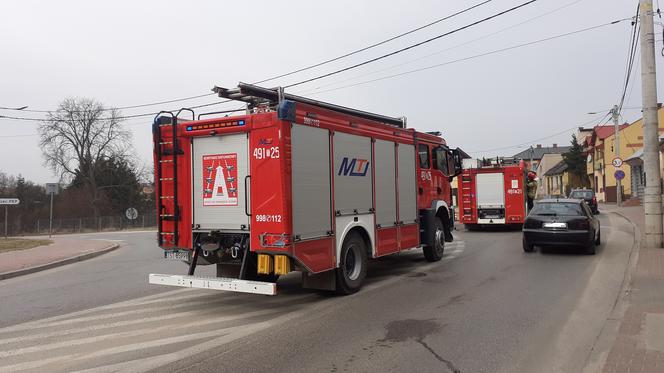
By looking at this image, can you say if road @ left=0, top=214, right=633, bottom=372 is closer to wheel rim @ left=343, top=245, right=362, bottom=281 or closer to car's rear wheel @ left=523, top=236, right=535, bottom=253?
wheel rim @ left=343, top=245, right=362, bottom=281

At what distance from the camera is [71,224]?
5059 centimetres

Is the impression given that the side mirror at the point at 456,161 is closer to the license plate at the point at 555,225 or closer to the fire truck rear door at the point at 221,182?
the license plate at the point at 555,225

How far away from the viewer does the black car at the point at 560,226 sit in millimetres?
12289

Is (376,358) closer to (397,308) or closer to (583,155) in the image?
(397,308)

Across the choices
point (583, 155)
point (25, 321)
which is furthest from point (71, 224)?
point (583, 155)

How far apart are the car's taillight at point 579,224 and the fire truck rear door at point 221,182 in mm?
8521

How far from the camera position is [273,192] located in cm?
699

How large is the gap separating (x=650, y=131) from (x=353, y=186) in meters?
8.75

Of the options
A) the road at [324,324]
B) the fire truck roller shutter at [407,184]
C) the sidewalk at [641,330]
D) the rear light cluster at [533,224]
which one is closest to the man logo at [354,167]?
the fire truck roller shutter at [407,184]

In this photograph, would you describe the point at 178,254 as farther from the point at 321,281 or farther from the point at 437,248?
the point at 437,248

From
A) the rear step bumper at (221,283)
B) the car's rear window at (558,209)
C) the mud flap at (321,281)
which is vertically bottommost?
the mud flap at (321,281)

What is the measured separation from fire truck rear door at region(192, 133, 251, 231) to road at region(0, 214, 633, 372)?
1295 mm

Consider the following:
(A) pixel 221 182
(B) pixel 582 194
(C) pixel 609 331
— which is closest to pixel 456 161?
(A) pixel 221 182

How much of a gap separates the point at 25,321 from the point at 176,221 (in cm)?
246
